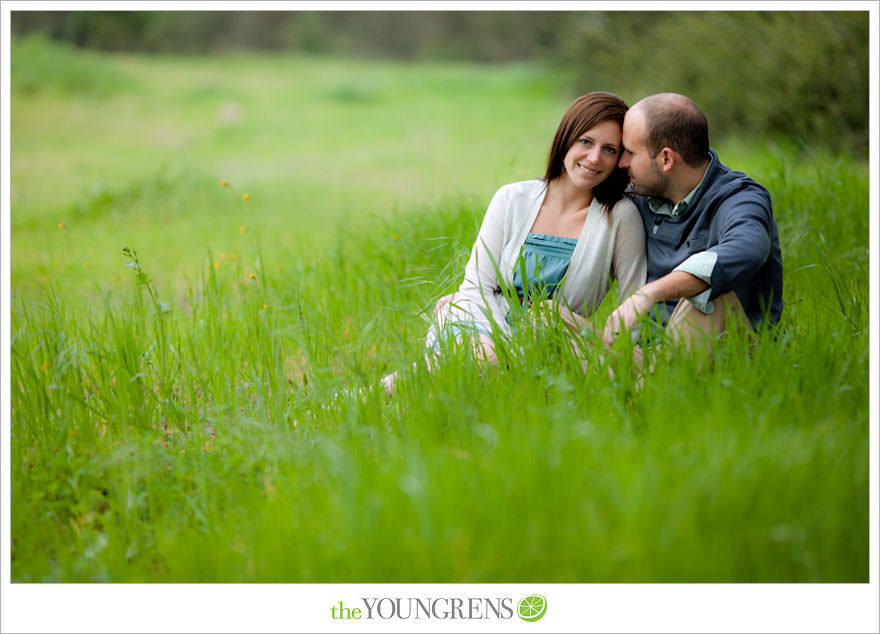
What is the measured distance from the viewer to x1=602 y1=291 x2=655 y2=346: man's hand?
2.20 meters

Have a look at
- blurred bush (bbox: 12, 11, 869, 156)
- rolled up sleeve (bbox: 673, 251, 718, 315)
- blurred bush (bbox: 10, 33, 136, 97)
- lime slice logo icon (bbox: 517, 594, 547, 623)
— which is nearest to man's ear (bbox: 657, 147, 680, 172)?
rolled up sleeve (bbox: 673, 251, 718, 315)

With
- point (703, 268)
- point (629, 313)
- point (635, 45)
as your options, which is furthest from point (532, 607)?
point (635, 45)

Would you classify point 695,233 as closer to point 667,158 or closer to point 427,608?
point 667,158

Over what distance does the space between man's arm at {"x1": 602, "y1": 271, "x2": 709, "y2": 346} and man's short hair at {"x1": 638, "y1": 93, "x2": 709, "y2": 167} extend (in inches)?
19.2

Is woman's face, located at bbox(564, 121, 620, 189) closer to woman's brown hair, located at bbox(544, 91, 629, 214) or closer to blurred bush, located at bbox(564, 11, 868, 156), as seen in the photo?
woman's brown hair, located at bbox(544, 91, 629, 214)

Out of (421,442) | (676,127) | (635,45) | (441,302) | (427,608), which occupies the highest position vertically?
(635,45)

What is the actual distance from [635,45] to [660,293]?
12488 mm

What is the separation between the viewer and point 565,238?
8.95 feet

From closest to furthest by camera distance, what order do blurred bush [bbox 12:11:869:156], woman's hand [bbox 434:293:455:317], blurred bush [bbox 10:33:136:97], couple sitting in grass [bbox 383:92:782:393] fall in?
couple sitting in grass [bbox 383:92:782:393], woman's hand [bbox 434:293:455:317], blurred bush [bbox 12:11:869:156], blurred bush [bbox 10:33:136:97]

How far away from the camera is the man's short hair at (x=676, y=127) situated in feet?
7.83

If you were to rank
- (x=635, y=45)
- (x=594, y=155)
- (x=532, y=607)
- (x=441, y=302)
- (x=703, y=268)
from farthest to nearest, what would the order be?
(x=635, y=45), (x=441, y=302), (x=594, y=155), (x=703, y=268), (x=532, y=607)

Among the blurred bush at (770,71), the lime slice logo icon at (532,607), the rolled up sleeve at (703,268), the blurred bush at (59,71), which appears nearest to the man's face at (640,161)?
the rolled up sleeve at (703,268)

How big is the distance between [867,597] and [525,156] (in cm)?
792

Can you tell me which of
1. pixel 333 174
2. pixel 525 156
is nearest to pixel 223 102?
pixel 333 174
